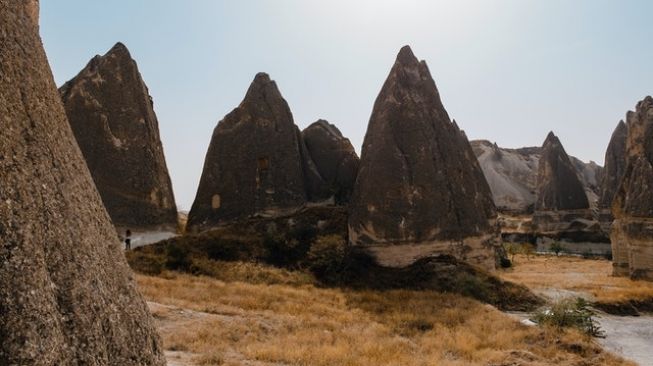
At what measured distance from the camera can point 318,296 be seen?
54.2ft

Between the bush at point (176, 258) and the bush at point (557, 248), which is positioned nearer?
the bush at point (176, 258)

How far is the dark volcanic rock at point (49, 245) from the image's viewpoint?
11.9ft

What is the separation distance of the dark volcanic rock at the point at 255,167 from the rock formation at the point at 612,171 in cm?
2791

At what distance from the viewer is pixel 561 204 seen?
42.0m

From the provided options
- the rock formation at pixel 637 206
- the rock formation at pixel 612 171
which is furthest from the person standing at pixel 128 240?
the rock formation at pixel 612 171

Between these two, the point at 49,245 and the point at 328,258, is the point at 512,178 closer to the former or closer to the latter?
the point at 328,258

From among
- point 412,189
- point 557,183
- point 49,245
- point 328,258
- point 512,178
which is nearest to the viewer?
point 49,245

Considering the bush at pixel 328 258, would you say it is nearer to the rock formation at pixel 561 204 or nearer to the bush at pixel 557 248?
the bush at pixel 557 248

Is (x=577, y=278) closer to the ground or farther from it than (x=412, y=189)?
closer to the ground

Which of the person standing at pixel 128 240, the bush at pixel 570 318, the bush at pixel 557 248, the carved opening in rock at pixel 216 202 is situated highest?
→ the carved opening in rock at pixel 216 202

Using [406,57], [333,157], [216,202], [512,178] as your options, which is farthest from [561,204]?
[216,202]

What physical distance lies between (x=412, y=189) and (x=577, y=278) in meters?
10.4

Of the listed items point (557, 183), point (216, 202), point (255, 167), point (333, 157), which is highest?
point (557, 183)

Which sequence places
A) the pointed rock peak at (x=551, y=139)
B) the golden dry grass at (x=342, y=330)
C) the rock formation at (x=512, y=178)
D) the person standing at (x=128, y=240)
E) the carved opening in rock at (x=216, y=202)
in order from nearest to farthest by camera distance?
1. the golden dry grass at (x=342, y=330)
2. the person standing at (x=128, y=240)
3. the carved opening in rock at (x=216, y=202)
4. the pointed rock peak at (x=551, y=139)
5. the rock formation at (x=512, y=178)
